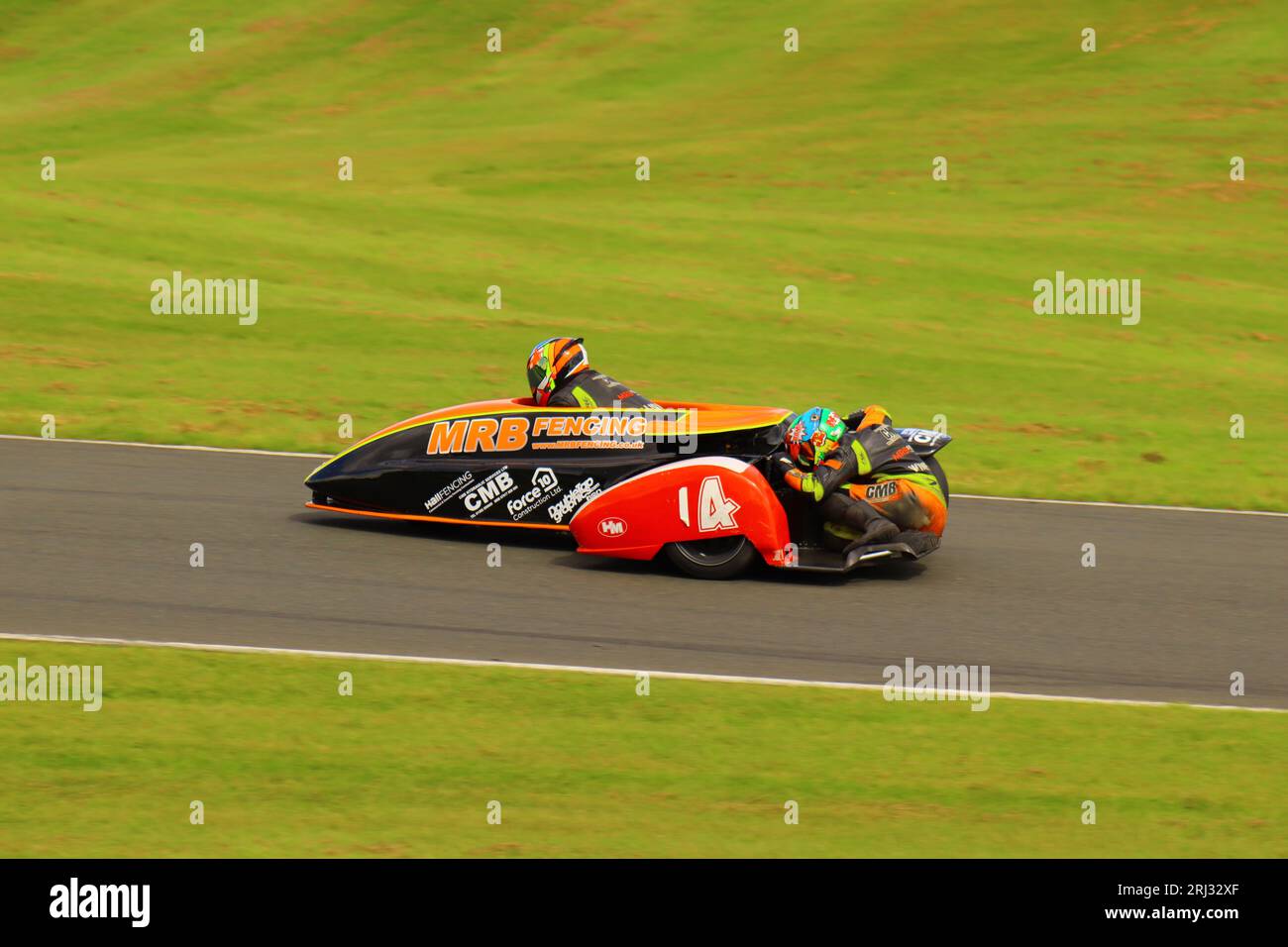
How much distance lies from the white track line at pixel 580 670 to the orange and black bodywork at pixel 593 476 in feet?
6.47

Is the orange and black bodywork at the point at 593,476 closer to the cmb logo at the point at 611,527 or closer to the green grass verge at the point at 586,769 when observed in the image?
the cmb logo at the point at 611,527

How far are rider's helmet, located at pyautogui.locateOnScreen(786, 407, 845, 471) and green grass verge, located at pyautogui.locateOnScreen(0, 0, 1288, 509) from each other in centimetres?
392

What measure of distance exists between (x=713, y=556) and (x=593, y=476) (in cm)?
104

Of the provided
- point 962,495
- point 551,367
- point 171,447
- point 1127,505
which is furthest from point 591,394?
point 1127,505

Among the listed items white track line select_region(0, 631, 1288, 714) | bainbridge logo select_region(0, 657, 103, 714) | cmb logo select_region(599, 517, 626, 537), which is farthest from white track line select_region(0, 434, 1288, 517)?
bainbridge logo select_region(0, 657, 103, 714)

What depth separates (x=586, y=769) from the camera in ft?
24.7

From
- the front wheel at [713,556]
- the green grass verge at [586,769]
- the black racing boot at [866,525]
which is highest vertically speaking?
the black racing boot at [866,525]

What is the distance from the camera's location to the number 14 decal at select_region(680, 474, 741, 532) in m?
10.7

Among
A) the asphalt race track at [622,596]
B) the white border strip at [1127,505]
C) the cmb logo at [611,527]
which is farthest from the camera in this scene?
the white border strip at [1127,505]

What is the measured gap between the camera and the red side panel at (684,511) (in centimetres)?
1066

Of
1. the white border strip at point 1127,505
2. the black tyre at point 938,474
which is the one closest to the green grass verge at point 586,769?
the black tyre at point 938,474

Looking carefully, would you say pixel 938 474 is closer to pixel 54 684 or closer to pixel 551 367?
pixel 551 367

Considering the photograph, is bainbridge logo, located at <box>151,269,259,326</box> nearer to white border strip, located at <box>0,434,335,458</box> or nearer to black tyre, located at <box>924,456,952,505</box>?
white border strip, located at <box>0,434,335,458</box>

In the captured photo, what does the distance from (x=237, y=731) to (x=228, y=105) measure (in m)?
38.7
